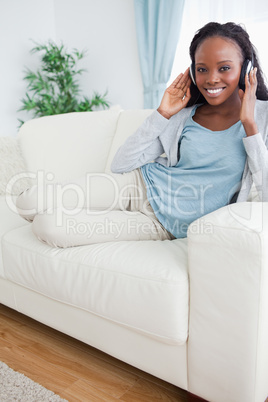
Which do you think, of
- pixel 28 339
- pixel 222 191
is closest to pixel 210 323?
pixel 222 191

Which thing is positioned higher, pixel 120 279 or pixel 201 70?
pixel 201 70

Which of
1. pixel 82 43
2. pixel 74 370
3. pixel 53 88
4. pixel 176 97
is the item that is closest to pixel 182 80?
pixel 176 97

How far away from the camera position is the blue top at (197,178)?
121 cm

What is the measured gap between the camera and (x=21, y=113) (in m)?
3.70

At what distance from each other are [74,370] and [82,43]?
331cm

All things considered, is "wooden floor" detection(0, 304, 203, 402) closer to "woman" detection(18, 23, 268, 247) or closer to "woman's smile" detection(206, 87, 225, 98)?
"woman" detection(18, 23, 268, 247)

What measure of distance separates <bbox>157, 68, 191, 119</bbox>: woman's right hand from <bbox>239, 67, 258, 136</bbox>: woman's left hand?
0.78ft

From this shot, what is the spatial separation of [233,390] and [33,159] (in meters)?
1.53

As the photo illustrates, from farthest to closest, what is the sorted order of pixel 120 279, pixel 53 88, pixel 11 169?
pixel 53 88, pixel 11 169, pixel 120 279

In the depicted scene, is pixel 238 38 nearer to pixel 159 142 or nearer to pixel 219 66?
pixel 219 66

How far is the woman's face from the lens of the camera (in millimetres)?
1165

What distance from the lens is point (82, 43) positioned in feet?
12.2

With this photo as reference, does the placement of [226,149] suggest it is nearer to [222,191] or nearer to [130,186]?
[222,191]

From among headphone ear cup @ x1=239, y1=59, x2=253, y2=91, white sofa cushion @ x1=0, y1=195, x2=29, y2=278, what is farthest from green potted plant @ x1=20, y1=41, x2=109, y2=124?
headphone ear cup @ x1=239, y1=59, x2=253, y2=91
